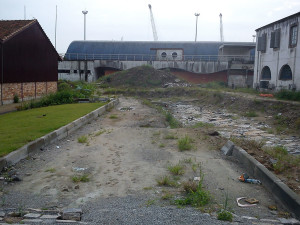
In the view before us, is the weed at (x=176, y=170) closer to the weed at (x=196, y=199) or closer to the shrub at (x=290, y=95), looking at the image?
the weed at (x=196, y=199)

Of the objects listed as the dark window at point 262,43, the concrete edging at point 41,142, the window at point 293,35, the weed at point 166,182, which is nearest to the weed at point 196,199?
the weed at point 166,182

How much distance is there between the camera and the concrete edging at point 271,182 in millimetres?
4773

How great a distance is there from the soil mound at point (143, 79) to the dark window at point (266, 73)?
8.08 meters

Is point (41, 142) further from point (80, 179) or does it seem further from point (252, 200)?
point (252, 200)

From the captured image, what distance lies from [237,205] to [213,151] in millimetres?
3467

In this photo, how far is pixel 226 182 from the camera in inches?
239

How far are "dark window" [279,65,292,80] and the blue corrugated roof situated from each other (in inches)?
953

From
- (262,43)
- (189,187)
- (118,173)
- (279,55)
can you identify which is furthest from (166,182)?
(262,43)

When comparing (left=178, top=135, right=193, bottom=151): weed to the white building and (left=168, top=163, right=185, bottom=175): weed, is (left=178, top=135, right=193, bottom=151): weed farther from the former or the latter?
the white building

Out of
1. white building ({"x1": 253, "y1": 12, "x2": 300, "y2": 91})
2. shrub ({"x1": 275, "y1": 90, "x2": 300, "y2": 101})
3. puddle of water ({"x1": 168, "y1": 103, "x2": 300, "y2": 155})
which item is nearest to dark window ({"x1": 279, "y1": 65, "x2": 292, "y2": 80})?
white building ({"x1": 253, "y1": 12, "x2": 300, "y2": 91})

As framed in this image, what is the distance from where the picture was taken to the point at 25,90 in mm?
21766

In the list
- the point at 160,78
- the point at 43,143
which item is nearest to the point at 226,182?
the point at 43,143

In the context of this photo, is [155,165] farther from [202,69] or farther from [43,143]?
[202,69]

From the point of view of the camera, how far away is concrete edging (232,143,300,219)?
15.7 feet
